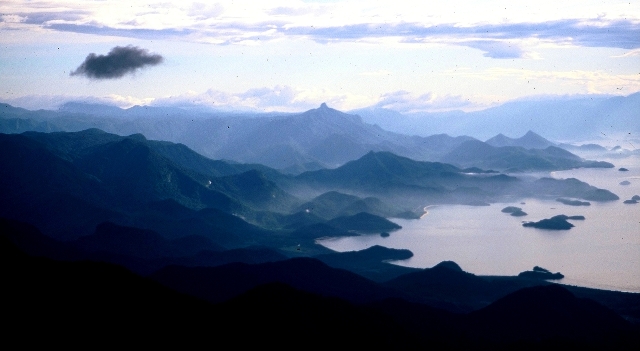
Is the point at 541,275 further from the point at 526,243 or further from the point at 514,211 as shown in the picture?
the point at 514,211

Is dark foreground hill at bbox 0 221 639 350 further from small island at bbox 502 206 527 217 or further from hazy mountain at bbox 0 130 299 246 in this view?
small island at bbox 502 206 527 217

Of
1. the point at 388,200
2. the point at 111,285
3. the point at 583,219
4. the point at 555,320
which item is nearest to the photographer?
the point at 111,285

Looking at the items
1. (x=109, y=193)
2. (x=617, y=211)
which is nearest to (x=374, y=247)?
(x=109, y=193)

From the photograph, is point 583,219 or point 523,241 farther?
point 583,219

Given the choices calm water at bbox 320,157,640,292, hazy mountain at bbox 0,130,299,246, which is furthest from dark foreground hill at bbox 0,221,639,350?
hazy mountain at bbox 0,130,299,246

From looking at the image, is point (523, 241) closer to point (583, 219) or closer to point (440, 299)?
point (583, 219)

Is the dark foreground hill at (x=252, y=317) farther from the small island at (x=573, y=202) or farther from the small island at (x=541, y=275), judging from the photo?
the small island at (x=573, y=202)

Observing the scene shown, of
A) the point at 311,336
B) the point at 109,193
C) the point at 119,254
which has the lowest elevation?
the point at 311,336
